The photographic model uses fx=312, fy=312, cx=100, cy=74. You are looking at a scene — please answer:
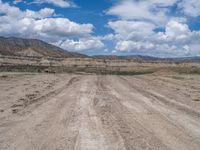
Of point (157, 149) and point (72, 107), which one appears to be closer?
point (157, 149)

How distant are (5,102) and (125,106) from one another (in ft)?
18.4

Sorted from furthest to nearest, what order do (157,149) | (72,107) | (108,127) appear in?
1. (72,107)
2. (108,127)
3. (157,149)

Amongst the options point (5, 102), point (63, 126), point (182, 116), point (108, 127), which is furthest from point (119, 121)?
point (5, 102)

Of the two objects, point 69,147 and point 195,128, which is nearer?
point 69,147

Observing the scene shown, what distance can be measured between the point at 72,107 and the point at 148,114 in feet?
10.6

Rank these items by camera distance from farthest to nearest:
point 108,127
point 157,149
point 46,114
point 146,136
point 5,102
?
point 5,102
point 46,114
point 108,127
point 146,136
point 157,149

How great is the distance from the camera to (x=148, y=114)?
11969 mm

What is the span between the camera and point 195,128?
31.2 ft

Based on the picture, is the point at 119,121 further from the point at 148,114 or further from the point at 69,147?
the point at 69,147

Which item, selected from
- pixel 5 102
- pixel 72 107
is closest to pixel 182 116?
pixel 72 107

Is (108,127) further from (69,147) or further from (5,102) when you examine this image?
(5,102)

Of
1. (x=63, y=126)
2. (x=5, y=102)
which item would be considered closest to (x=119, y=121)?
(x=63, y=126)

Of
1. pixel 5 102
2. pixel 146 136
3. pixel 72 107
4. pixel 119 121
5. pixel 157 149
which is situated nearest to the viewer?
pixel 157 149

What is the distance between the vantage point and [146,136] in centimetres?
830
